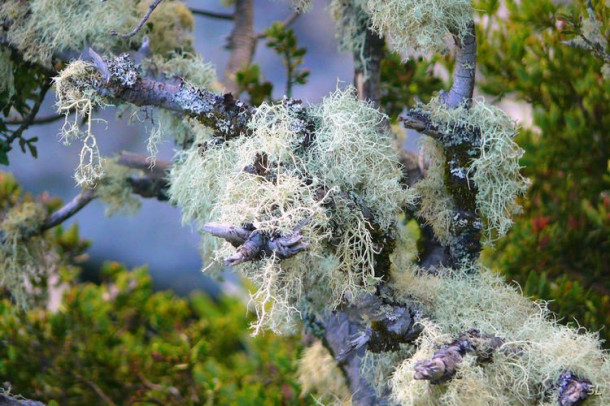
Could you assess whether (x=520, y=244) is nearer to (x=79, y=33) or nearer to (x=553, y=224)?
(x=553, y=224)

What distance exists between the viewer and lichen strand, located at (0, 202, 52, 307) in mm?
1503

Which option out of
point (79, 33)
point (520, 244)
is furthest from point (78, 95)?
point (520, 244)

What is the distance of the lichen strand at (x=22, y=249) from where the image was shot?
1503mm

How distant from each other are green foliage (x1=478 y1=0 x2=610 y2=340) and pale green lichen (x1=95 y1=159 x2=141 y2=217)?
0.84 meters

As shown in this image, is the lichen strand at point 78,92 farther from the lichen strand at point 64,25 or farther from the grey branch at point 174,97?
the lichen strand at point 64,25

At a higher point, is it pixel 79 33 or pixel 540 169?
pixel 79 33

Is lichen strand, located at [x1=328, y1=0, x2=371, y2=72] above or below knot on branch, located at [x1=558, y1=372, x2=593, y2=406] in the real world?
above

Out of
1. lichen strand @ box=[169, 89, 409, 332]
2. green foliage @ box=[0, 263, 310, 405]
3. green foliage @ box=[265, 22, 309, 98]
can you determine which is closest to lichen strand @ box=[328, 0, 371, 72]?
green foliage @ box=[265, 22, 309, 98]

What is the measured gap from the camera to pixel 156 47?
4.56 ft

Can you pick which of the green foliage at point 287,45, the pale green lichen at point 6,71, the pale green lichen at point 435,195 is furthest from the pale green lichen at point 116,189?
the pale green lichen at point 435,195

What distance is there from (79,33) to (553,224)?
Result: 1.10 m

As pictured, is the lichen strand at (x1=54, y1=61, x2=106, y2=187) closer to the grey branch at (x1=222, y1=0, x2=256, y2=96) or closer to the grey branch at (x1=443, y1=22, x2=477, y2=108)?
the grey branch at (x1=443, y1=22, x2=477, y2=108)

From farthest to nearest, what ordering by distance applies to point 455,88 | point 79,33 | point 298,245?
point 79,33, point 455,88, point 298,245

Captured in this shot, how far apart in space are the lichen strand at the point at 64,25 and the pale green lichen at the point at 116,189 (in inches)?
12.1
